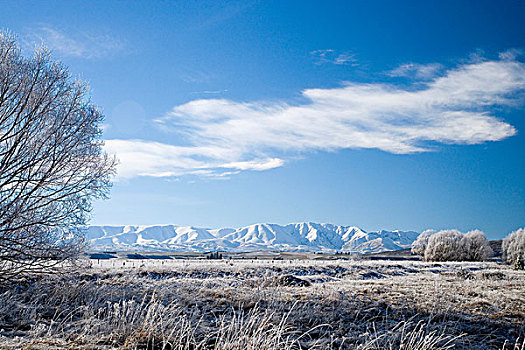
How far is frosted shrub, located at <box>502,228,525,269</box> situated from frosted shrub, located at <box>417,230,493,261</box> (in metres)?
3.86

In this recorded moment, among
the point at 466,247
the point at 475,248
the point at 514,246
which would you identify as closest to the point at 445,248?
the point at 466,247

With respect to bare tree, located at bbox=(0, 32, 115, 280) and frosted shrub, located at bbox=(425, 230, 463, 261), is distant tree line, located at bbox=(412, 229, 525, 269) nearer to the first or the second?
frosted shrub, located at bbox=(425, 230, 463, 261)

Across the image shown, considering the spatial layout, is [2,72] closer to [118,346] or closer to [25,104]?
[25,104]

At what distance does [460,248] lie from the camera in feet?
279

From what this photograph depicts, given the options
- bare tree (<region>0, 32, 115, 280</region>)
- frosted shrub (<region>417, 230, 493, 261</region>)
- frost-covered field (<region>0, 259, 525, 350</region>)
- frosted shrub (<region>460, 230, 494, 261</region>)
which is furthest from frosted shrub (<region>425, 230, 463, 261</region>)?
bare tree (<region>0, 32, 115, 280</region>)

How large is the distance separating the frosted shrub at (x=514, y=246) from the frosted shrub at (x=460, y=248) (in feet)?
12.7

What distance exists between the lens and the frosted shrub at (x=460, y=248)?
8456 cm

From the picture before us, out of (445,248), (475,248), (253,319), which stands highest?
(253,319)

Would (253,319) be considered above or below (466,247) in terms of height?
above

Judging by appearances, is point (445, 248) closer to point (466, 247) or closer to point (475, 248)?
point (466, 247)

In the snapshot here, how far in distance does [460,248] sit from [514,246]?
33.4 feet

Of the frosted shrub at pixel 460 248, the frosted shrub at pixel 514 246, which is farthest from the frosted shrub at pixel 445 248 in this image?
the frosted shrub at pixel 514 246

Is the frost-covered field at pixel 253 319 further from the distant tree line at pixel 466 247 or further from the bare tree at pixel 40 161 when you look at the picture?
the distant tree line at pixel 466 247

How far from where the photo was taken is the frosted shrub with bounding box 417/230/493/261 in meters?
84.6
